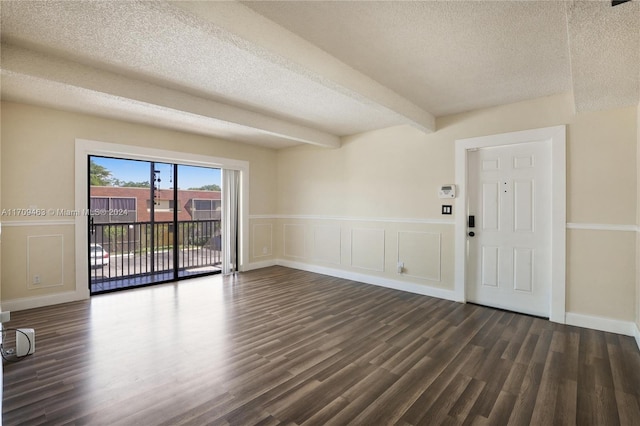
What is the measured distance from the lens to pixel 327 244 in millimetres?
5898

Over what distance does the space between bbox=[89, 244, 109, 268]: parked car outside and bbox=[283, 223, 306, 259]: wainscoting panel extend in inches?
130

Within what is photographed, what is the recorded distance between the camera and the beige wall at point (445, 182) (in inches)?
124

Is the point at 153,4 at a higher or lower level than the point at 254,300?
higher

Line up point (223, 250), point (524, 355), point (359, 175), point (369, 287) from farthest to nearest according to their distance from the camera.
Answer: point (223, 250), point (359, 175), point (369, 287), point (524, 355)

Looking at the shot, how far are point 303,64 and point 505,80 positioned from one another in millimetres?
2217

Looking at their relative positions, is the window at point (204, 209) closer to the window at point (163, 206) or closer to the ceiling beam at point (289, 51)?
the window at point (163, 206)

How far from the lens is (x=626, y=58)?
2053 millimetres

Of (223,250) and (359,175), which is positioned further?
(223,250)

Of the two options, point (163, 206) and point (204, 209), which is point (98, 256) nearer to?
point (163, 206)

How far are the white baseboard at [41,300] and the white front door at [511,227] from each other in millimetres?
5518

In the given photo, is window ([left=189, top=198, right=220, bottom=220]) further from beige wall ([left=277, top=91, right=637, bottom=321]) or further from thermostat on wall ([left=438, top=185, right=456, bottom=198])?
thermostat on wall ([left=438, top=185, right=456, bottom=198])

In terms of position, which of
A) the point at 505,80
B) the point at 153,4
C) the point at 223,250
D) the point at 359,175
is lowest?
the point at 223,250

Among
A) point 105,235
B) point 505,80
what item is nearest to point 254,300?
point 105,235

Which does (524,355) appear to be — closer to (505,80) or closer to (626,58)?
(626,58)
